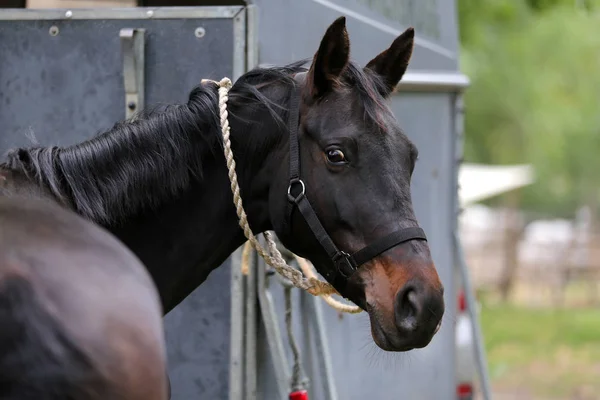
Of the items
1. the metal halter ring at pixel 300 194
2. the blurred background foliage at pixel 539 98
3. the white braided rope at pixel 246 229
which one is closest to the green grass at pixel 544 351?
the blurred background foliage at pixel 539 98

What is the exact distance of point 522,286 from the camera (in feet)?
72.3

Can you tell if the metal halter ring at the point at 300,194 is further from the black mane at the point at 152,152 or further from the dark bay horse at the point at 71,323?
the dark bay horse at the point at 71,323

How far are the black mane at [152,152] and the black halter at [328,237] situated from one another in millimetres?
73

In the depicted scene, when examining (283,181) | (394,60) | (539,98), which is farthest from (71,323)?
(539,98)

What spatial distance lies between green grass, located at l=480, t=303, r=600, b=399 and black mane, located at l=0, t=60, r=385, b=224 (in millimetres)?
7878

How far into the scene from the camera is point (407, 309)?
2.86 m

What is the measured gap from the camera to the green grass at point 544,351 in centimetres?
1090

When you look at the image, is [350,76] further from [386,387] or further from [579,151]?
[579,151]

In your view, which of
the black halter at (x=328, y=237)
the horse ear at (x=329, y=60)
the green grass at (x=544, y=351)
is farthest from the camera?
the green grass at (x=544, y=351)

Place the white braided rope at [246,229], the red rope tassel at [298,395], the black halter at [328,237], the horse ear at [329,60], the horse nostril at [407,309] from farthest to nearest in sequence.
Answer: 1. the red rope tassel at [298,395]
2. the white braided rope at [246,229]
3. the horse ear at [329,60]
4. the black halter at [328,237]
5. the horse nostril at [407,309]

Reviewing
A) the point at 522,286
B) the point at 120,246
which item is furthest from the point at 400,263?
the point at 522,286

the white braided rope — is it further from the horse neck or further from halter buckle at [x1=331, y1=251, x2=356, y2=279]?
halter buckle at [x1=331, y1=251, x2=356, y2=279]

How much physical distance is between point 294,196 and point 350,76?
0.42m

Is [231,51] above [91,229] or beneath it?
above
